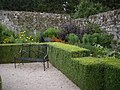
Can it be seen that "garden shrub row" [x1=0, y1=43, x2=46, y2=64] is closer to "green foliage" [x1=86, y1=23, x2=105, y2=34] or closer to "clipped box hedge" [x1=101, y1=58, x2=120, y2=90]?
"green foliage" [x1=86, y1=23, x2=105, y2=34]

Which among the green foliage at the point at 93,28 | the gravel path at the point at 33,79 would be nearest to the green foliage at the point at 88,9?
the green foliage at the point at 93,28

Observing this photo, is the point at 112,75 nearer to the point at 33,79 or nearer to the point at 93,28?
the point at 33,79

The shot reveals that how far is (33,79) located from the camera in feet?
29.2

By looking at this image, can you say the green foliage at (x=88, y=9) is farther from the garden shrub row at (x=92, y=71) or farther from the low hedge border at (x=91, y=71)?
the garden shrub row at (x=92, y=71)

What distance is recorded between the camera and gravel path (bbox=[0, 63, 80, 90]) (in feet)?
25.7

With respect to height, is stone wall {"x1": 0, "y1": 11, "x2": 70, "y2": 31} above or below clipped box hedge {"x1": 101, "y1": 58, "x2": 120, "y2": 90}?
above

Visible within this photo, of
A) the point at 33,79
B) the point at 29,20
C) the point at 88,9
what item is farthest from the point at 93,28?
the point at 33,79

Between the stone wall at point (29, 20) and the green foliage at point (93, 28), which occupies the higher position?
the stone wall at point (29, 20)

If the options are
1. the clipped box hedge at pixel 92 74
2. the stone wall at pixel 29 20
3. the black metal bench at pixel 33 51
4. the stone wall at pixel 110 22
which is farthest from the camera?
the stone wall at pixel 29 20

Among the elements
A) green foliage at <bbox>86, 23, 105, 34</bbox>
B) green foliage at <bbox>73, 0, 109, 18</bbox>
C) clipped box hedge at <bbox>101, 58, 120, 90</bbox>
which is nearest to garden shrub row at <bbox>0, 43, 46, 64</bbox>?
green foliage at <bbox>86, 23, 105, 34</bbox>

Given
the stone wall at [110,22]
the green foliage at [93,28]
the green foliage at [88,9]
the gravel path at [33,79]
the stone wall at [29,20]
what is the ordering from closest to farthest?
the gravel path at [33,79] → the stone wall at [110,22] → the green foliage at [93,28] → the stone wall at [29,20] → the green foliage at [88,9]

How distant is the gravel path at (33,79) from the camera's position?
7.83 meters

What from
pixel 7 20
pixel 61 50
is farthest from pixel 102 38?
pixel 7 20

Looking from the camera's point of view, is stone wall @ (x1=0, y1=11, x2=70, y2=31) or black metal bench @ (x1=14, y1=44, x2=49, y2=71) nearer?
black metal bench @ (x1=14, y1=44, x2=49, y2=71)
